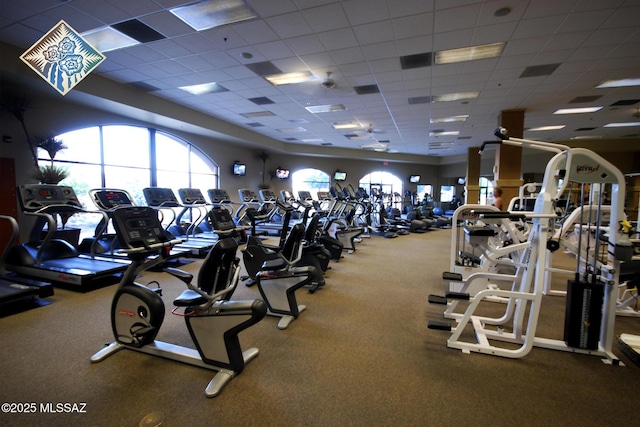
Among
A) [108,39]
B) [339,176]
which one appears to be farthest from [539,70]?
[339,176]

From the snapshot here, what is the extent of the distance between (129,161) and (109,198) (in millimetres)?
3535

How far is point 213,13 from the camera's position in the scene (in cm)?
385

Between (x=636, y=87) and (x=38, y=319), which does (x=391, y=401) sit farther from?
(x=636, y=87)

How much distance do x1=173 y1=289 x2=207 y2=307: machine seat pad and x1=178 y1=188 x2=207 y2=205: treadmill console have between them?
5.27m

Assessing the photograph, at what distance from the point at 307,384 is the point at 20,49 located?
6.85 m

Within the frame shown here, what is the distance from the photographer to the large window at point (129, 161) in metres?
6.57

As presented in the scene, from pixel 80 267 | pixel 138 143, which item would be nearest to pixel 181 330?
pixel 80 267

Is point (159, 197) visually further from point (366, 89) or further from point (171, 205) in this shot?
point (366, 89)

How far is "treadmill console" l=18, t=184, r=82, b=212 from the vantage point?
167 inches

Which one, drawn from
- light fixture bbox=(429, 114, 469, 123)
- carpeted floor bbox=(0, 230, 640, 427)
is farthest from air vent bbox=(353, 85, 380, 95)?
carpeted floor bbox=(0, 230, 640, 427)

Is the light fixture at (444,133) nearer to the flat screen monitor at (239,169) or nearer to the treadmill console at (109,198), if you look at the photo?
the flat screen monitor at (239,169)

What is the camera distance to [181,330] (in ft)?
9.64

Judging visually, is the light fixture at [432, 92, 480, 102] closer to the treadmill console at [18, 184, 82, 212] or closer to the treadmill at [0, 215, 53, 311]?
the treadmill console at [18, 184, 82, 212]

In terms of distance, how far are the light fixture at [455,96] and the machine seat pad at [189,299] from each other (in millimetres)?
6929
